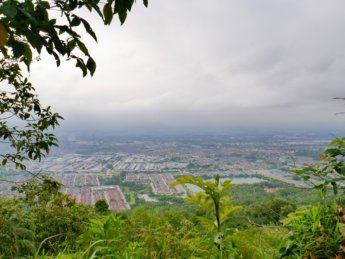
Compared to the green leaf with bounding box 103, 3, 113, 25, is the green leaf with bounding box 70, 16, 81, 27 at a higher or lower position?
lower

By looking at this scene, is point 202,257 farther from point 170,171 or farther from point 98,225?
point 170,171

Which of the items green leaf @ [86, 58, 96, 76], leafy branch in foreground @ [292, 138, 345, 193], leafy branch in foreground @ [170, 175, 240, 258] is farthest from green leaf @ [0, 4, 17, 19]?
leafy branch in foreground @ [292, 138, 345, 193]

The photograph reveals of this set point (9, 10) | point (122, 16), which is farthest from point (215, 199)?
point (9, 10)

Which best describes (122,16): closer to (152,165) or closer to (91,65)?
(91,65)

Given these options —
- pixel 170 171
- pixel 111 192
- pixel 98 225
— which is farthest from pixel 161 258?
pixel 170 171

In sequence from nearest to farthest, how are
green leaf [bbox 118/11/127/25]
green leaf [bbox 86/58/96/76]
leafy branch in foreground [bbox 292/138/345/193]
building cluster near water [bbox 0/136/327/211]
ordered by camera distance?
green leaf [bbox 118/11/127/25]
green leaf [bbox 86/58/96/76]
leafy branch in foreground [bbox 292/138/345/193]
building cluster near water [bbox 0/136/327/211]

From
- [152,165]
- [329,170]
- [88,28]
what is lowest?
[152,165]

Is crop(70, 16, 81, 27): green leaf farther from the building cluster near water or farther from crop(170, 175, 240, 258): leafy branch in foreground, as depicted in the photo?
the building cluster near water

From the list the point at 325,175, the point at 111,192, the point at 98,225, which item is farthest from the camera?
the point at 111,192

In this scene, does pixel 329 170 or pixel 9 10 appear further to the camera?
pixel 329 170
